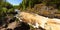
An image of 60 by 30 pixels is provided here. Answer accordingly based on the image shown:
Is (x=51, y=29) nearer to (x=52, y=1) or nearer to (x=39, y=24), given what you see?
(x=39, y=24)

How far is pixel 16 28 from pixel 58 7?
1.58 m

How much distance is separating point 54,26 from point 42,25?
44 centimetres

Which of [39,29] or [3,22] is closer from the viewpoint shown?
[39,29]

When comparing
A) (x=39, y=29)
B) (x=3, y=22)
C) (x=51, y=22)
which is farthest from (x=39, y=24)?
(x=3, y=22)

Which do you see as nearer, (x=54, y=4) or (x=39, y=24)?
(x=39, y=24)

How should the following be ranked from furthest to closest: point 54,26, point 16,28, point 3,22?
point 3,22
point 16,28
point 54,26

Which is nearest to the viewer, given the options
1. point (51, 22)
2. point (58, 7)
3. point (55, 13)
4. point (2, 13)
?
point (51, 22)

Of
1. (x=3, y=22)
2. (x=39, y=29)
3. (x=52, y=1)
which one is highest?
(x=52, y=1)

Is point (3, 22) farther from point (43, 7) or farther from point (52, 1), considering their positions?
point (52, 1)

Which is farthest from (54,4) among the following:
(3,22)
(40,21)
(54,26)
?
(3,22)

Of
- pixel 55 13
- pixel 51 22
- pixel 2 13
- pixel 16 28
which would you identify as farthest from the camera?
pixel 2 13

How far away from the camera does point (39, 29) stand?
13.0 ft

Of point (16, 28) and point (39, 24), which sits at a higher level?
point (39, 24)

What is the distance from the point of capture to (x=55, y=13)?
13.9 ft
